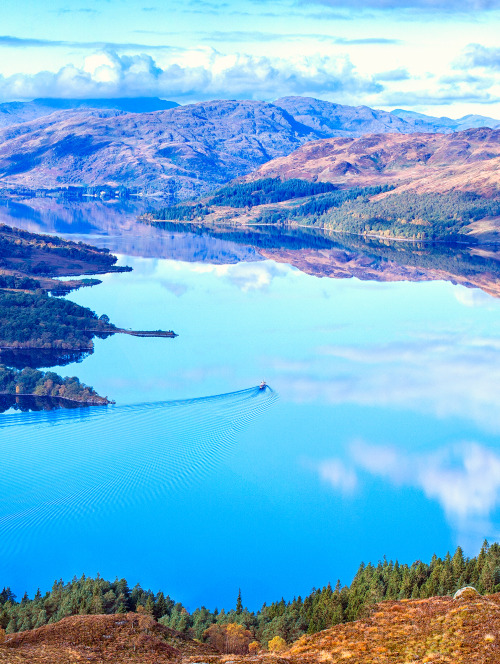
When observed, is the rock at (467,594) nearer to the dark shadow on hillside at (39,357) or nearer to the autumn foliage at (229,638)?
the autumn foliage at (229,638)

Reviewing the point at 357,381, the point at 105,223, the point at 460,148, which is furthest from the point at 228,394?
the point at 460,148

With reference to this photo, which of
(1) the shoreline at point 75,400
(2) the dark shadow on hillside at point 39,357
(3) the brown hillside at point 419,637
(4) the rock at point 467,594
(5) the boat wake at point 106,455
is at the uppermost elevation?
(2) the dark shadow on hillside at point 39,357

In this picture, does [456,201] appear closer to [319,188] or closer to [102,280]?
[319,188]

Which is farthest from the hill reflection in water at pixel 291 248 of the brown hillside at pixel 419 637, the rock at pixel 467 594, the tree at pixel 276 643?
the brown hillside at pixel 419 637

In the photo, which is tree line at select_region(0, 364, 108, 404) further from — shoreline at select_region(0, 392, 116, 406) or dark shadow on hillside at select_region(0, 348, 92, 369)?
dark shadow on hillside at select_region(0, 348, 92, 369)

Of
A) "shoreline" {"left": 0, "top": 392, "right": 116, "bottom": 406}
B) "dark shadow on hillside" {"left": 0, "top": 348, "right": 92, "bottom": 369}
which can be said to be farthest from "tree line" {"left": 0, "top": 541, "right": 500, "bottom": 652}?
"dark shadow on hillside" {"left": 0, "top": 348, "right": 92, "bottom": 369}

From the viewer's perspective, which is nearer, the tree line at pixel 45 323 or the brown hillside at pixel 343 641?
the brown hillside at pixel 343 641

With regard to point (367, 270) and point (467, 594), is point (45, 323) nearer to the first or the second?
point (467, 594)
